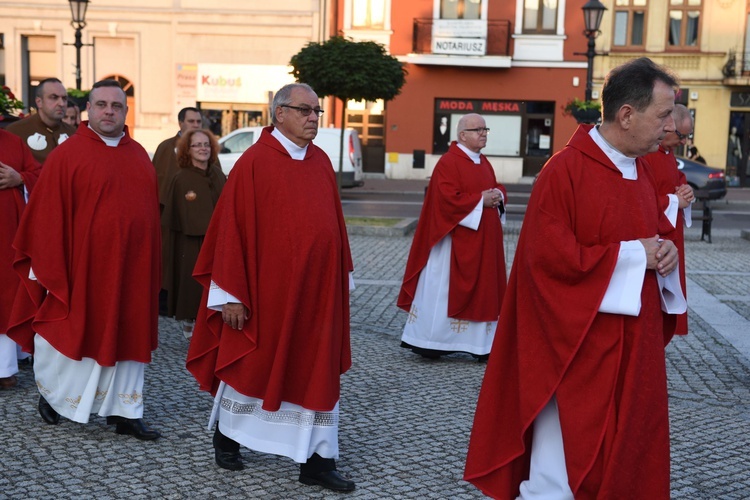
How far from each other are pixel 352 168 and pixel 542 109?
10997mm

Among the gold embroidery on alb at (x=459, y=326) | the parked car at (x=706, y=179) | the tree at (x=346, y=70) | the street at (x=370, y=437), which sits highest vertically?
the tree at (x=346, y=70)

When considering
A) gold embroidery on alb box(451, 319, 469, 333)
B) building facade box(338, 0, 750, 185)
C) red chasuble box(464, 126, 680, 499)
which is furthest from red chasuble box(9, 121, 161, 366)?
building facade box(338, 0, 750, 185)

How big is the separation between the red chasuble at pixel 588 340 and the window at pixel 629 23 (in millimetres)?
30080

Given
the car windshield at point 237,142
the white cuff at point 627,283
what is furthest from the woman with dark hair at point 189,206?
the car windshield at point 237,142

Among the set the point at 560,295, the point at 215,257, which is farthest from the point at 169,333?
the point at 560,295

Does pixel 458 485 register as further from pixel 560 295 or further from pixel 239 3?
pixel 239 3

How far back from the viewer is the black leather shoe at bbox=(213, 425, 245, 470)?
16.8 ft

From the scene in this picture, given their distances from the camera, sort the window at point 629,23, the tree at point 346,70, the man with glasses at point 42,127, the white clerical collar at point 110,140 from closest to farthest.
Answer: the white clerical collar at point 110,140
the man with glasses at point 42,127
the tree at point 346,70
the window at point 629,23

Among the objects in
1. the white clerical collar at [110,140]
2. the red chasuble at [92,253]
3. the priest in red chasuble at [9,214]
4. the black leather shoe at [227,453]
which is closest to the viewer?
the black leather shoe at [227,453]

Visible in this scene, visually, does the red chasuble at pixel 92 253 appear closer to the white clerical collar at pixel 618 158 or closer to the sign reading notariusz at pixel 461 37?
the white clerical collar at pixel 618 158

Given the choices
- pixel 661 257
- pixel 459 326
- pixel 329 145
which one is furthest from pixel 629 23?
pixel 661 257

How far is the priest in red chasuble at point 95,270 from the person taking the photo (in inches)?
219

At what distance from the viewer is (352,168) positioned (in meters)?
24.5

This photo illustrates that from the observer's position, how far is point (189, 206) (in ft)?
26.4
